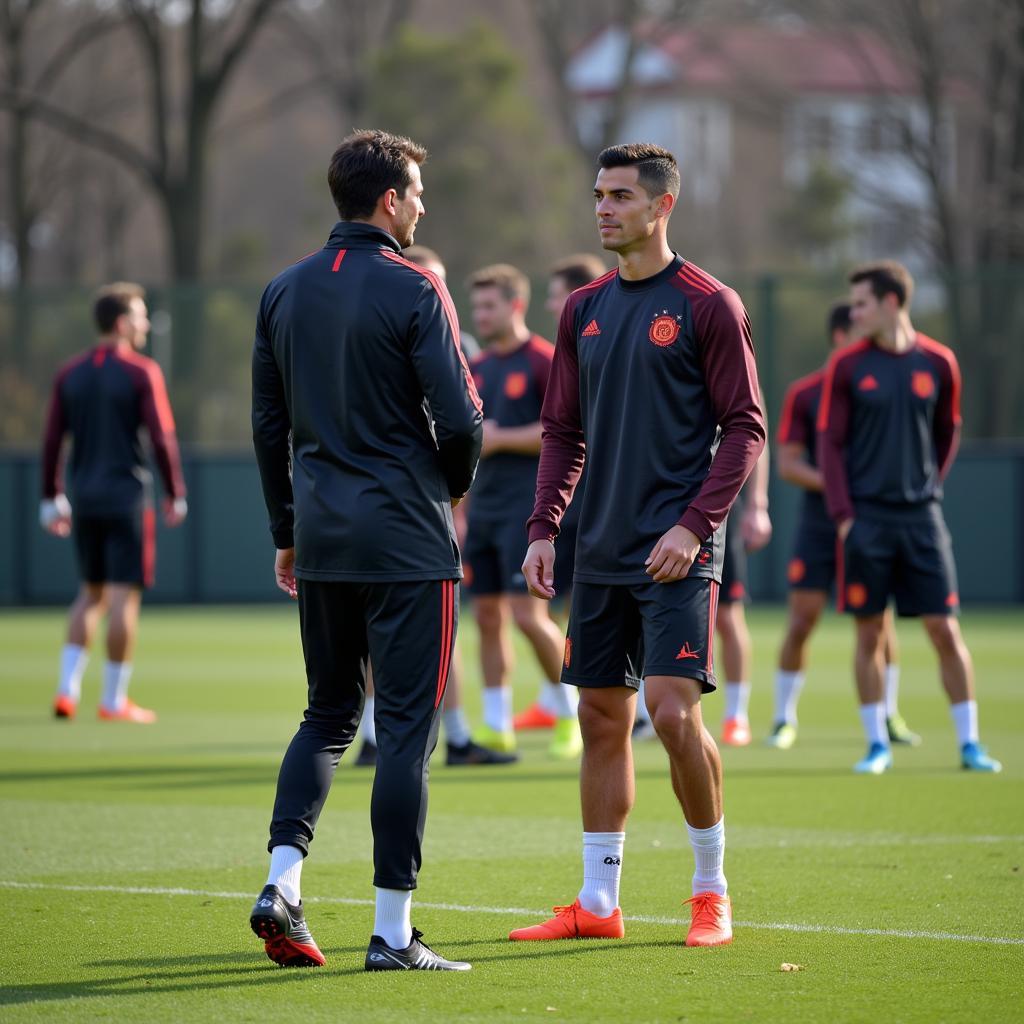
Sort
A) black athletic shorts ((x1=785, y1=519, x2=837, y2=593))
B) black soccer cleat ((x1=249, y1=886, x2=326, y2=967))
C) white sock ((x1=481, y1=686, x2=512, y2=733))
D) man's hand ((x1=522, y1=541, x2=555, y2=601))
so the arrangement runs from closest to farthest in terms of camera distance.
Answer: black soccer cleat ((x1=249, y1=886, x2=326, y2=967))
man's hand ((x1=522, y1=541, x2=555, y2=601))
white sock ((x1=481, y1=686, x2=512, y2=733))
black athletic shorts ((x1=785, y1=519, x2=837, y2=593))

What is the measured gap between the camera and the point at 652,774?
32.1 ft

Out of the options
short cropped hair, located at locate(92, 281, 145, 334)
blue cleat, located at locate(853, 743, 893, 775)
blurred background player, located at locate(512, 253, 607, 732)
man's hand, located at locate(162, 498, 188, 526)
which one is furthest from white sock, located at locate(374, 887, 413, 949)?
short cropped hair, located at locate(92, 281, 145, 334)

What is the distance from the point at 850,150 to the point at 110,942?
3082 centimetres

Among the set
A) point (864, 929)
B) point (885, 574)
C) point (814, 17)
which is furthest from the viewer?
point (814, 17)

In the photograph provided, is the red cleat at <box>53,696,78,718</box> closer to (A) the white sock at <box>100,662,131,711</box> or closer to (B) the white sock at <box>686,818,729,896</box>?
(A) the white sock at <box>100,662,131,711</box>

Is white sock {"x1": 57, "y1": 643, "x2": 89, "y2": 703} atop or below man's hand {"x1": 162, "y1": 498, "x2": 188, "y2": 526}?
below

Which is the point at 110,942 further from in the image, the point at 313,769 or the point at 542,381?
the point at 542,381

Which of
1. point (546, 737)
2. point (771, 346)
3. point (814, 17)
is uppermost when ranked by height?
point (814, 17)

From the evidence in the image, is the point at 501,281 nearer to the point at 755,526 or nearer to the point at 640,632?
the point at 755,526

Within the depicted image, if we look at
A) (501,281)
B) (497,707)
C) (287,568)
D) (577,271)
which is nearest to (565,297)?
(501,281)

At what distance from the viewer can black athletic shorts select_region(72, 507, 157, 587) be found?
40.3 feet

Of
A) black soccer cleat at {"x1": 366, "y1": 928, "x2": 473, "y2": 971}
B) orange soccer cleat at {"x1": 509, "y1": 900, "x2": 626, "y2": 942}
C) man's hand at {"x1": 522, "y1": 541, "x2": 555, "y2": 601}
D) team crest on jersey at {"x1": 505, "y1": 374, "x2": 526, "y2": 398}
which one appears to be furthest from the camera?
team crest on jersey at {"x1": 505, "y1": 374, "x2": 526, "y2": 398}

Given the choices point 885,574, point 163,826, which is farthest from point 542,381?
point 163,826

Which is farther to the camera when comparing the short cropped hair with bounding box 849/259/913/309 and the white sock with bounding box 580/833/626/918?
the short cropped hair with bounding box 849/259/913/309
